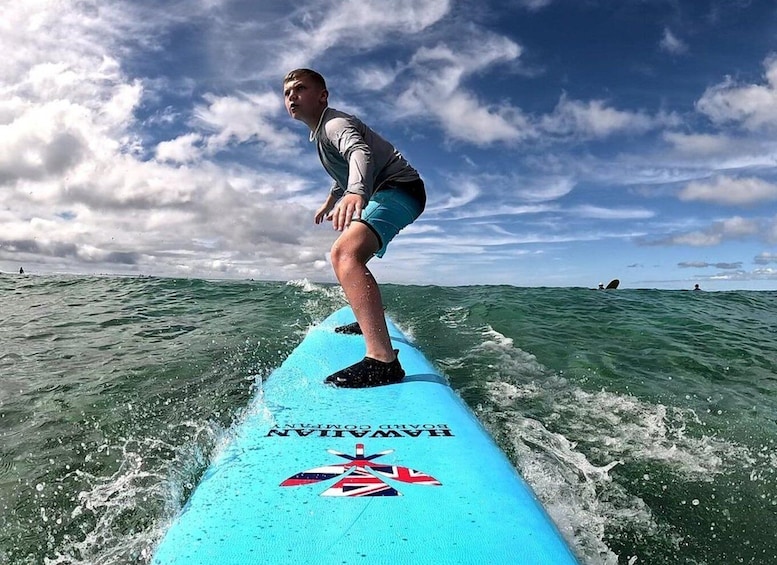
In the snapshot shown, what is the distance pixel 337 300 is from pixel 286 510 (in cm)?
832

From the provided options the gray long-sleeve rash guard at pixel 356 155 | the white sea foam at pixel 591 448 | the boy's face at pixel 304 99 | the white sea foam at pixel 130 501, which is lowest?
the white sea foam at pixel 130 501

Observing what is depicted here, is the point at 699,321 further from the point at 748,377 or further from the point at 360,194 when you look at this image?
the point at 360,194

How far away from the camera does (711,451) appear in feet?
10.5

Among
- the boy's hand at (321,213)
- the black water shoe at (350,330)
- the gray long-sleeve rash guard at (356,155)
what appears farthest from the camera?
the black water shoe at (350,330)

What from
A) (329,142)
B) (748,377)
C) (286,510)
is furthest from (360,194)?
(748,377)

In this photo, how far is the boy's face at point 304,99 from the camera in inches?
115

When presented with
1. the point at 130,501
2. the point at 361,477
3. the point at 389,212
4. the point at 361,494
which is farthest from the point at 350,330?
the point at 361,494

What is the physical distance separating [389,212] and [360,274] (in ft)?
1.58

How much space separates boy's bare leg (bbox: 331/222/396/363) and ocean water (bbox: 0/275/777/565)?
96 cm

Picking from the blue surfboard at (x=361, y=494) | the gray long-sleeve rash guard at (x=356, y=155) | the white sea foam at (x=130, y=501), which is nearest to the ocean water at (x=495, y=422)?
the white sea foam at (x=130, y=501)

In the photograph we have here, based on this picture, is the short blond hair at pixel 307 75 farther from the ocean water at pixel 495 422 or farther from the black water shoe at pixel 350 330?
the black water shoe at pixel 350 330

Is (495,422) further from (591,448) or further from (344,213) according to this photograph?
(344,213)

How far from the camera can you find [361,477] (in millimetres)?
1840

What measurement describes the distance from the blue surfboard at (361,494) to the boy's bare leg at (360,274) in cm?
46
